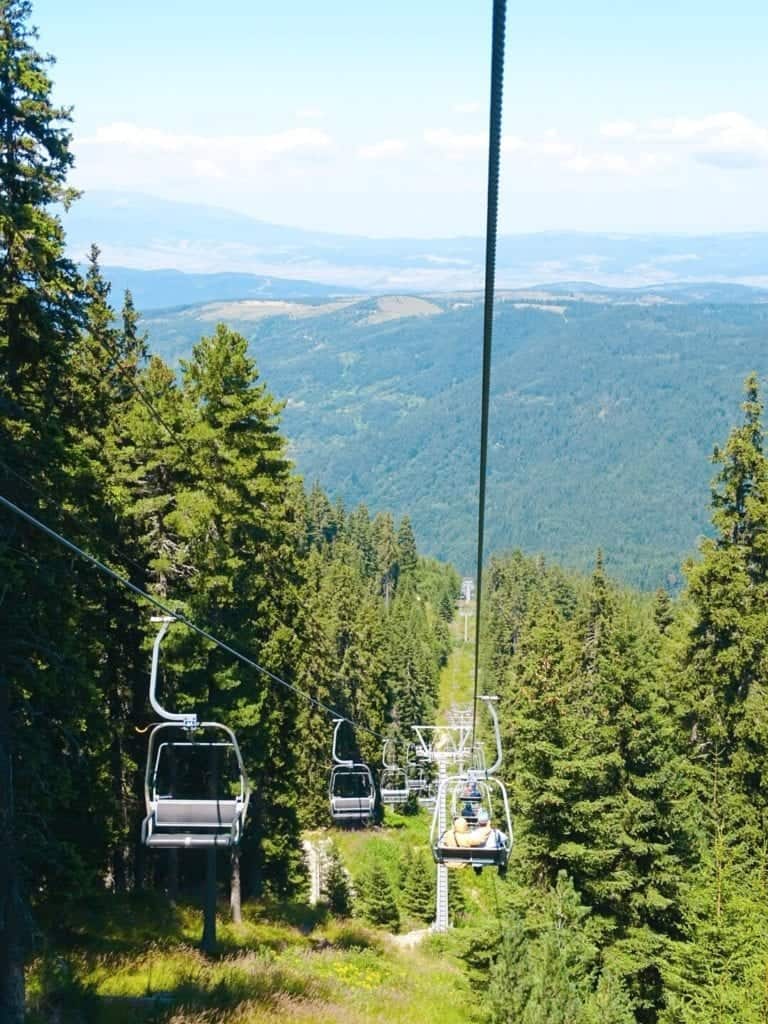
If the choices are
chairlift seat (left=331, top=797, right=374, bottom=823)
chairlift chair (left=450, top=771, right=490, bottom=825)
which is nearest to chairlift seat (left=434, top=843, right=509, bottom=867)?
chairlift chair (left=450, top=771, right=490, bottom=825)

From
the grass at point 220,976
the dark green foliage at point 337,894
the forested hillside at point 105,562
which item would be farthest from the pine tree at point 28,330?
the dark green foliage at point 337,894

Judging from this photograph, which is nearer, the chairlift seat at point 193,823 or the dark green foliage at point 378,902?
the chairlift seat at point 193,823

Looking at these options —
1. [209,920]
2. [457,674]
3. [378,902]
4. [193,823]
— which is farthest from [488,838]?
[457,674]

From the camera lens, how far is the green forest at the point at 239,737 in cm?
1675

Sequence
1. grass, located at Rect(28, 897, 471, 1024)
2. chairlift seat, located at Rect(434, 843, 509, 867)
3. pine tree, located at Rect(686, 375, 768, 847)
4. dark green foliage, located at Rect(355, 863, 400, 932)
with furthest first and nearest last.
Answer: dark green foliage, located at Rect(355, 863, 400, 932)
pine tree, located at Rect(686, 375, 768, 847)
grass, located at Rect(28, 897, 471, 1024)
chairlift seat, located at Rect(434, 843, 509, 867)

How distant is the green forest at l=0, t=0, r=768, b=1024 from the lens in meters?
16.8

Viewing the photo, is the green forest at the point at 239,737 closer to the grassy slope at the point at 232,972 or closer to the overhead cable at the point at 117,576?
the grassy slope at the point at 232,972

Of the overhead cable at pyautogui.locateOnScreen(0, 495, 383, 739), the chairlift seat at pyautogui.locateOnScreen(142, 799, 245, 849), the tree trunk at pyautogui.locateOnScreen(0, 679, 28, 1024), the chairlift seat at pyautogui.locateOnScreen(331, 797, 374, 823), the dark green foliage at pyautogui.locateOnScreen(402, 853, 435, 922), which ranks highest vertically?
the overhead cable at pyautogui.locateOnScreen(0, 495, 383, 739)

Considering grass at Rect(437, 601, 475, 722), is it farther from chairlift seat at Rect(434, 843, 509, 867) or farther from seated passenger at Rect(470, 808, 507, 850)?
chairlift seat at Rect(434, 843, 509, 867)

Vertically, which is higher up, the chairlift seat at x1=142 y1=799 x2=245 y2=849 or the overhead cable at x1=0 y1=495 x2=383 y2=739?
the overhead cable at x1=0 y1=495 x2=383 y2=739

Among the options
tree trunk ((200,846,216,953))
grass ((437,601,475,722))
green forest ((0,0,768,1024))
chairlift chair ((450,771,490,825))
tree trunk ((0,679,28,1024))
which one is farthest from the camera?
grass ((437,601,475,722))

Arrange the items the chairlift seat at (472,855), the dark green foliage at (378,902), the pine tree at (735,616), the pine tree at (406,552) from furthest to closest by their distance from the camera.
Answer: the pine tree at (406,552), the dark green foliage at (378,902), the pine tree at (735,616), the chairlift seat at (472,855)

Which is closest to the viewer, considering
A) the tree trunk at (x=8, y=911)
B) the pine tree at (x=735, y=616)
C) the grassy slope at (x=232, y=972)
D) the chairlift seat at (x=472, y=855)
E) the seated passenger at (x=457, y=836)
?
the tree trunk at (x=8, y=911)

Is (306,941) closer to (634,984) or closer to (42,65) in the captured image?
(634,984)
